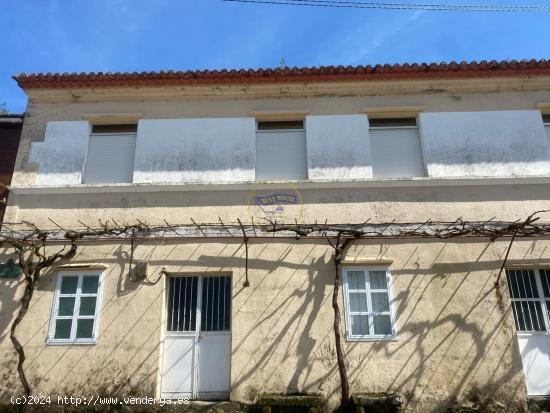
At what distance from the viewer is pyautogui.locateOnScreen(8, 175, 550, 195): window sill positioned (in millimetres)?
8555

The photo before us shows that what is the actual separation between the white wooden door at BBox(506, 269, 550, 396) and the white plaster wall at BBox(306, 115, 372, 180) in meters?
3.34

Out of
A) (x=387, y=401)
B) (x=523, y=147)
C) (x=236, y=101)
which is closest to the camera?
(x=387, y=401)

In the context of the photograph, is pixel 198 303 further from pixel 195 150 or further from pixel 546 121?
pixel 546 121

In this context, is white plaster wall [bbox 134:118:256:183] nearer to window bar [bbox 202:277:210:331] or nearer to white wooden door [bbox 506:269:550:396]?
window bar [bbox 202:277:210:331]

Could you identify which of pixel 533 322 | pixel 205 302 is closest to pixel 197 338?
pixel 205 302

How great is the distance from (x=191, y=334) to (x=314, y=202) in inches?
129

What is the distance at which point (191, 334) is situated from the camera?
7.93 meters

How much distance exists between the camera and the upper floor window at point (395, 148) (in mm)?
8969

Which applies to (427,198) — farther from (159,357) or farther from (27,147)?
(27,147)

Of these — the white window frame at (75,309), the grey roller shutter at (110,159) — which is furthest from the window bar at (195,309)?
the grey roller shutter at (110,159)

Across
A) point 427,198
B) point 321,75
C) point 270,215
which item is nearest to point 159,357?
point 270,215

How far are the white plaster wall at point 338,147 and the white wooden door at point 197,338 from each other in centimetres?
282

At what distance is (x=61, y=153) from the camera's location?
912cm

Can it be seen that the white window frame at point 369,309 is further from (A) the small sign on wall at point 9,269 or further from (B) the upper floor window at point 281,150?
(A) the small sign on wall at point 9,269
